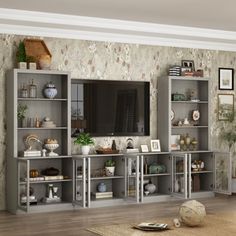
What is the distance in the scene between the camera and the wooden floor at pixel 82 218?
258 inches

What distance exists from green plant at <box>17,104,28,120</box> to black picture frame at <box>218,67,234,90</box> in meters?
3.75

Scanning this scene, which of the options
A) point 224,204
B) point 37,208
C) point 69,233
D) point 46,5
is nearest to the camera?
point 69,233

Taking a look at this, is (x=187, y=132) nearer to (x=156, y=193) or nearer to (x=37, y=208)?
(x=156, y=193)

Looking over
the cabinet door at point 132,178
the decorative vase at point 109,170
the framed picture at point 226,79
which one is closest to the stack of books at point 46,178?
the decorative vase at point 109,170

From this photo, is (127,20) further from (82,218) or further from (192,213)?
(192,213)

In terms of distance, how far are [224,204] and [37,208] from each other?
288 cm

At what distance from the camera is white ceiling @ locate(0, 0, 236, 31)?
7051mm

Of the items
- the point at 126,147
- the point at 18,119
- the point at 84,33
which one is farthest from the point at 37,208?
the point at 84,33

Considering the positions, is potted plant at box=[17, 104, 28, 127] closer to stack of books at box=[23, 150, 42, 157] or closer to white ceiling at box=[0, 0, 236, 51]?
stack of books at box=[23, 150, 42, 157]

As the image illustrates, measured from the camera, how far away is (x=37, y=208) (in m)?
7.83

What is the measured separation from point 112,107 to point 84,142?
922 mm

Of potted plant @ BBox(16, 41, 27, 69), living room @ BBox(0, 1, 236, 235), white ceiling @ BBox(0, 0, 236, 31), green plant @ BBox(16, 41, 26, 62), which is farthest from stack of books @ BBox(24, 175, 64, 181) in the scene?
white ceiling @ BBox(0, 0, 236, 31)

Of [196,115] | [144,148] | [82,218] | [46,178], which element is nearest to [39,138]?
[46,178]

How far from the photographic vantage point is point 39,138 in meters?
8.30
